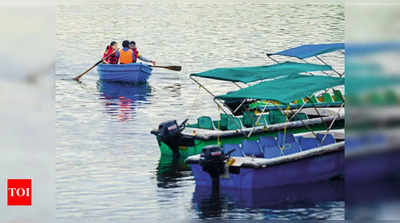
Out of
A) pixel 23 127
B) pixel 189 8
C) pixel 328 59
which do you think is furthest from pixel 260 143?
pixel 189 8

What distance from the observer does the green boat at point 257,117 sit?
45.1 ft

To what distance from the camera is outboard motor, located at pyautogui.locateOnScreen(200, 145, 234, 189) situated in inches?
493

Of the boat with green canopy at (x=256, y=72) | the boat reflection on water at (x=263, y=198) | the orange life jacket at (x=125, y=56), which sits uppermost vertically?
the orange life jacket at (x=125, y=56)

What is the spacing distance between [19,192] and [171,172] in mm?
3108

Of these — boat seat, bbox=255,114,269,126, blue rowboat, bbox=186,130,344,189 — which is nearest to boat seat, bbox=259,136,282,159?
blue rowboat, bbox=186,130,344,189

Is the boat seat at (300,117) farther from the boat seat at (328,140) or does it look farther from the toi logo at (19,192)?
the toi logo at (19,192)

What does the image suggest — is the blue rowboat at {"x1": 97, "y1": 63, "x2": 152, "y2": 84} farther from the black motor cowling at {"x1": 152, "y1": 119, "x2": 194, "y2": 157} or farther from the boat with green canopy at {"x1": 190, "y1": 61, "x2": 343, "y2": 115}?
the black motor cowling at {"x1": 152, "y1": 119, "x2": 194, "y2": 157}

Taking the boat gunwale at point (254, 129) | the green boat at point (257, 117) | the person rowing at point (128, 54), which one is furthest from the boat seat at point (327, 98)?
the person rowing at point (128, 54)

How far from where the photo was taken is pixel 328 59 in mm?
21984

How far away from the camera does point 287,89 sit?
13.7 metres

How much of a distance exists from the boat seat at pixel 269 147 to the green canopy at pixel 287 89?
0.47 meters

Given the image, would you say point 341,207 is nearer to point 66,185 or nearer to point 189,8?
point 66,185

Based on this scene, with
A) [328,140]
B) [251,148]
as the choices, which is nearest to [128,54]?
[328,140]

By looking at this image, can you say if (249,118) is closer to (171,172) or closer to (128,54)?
(171,172)
